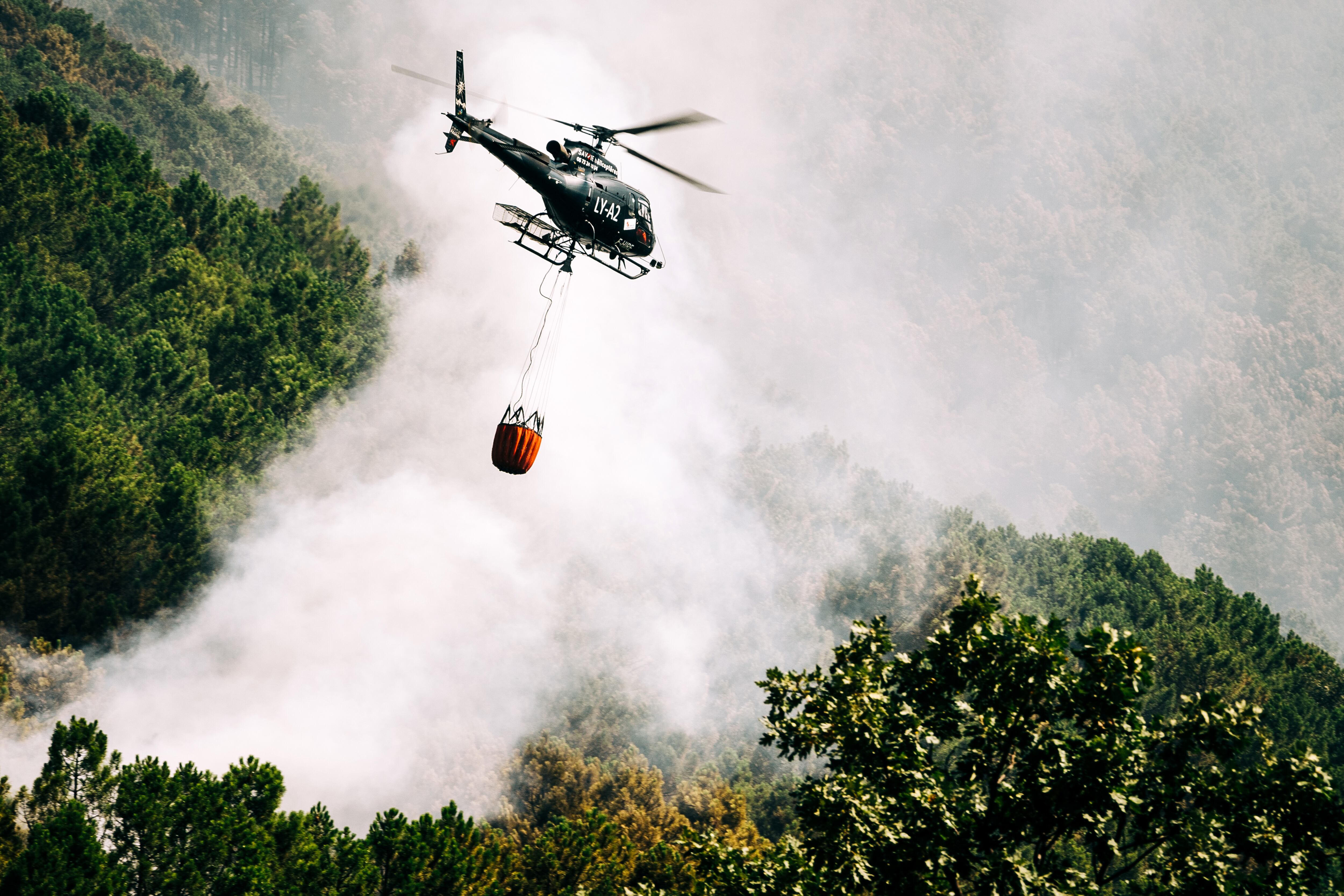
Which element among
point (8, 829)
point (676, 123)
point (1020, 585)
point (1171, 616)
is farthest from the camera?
point (1020, 585)

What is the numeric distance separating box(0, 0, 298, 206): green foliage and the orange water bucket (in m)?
78.5

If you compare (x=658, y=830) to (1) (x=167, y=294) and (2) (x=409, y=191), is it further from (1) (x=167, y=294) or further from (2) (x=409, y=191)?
(2) (x=409, y=191)

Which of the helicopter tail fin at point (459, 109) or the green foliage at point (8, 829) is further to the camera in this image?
the green foliage at point (8, 829)

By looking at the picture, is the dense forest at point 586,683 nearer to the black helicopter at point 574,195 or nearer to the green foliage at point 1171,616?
the green foliage at point 1171,616

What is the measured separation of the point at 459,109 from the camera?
23.8m

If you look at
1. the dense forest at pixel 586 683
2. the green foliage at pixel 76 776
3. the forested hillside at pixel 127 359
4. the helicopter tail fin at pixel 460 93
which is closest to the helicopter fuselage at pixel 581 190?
the helicopter tail fin at pixel 460 93

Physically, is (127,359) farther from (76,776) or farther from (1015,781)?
(1015,781)

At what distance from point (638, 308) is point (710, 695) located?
62452 millimetres

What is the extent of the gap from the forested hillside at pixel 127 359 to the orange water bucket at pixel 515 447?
27.2m

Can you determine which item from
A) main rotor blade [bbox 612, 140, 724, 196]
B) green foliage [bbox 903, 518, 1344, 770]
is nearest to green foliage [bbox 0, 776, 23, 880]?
main rotor blade [bbox 612, 140, 724, 196]

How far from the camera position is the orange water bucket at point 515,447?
2531cm

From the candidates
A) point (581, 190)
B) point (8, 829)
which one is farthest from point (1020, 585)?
point (8, 829)

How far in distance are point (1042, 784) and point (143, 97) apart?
381 feet

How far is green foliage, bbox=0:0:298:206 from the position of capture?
93.4m
